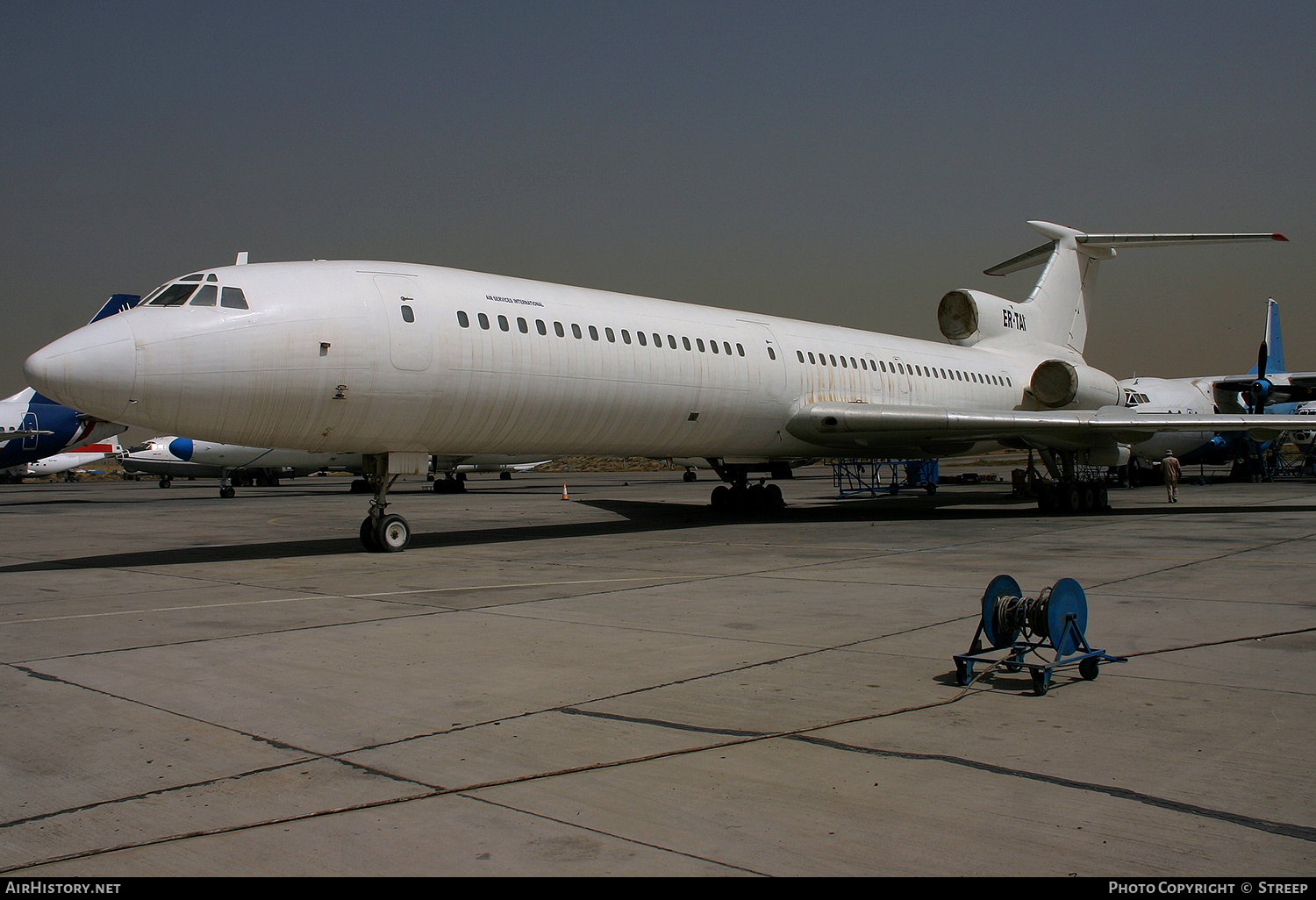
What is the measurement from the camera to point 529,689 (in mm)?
5602

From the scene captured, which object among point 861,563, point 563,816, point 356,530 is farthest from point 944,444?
point 563,816

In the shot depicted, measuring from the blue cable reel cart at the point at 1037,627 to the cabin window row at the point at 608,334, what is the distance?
9328mm

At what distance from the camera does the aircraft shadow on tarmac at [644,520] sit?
13.5m

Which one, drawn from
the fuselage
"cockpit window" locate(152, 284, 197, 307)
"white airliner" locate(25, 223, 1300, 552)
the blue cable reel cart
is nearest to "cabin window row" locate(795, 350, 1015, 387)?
"white airliner" locate(25, 223, 1300, 552)

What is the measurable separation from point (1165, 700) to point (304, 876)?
4.34 metres

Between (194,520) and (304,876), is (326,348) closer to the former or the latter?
(304,876)

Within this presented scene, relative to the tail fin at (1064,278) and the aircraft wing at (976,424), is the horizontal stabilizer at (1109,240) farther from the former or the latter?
the aircraft wing at (976,424)

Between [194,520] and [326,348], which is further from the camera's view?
[194,520]

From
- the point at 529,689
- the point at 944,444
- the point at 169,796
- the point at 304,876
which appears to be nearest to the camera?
the point at 304,876

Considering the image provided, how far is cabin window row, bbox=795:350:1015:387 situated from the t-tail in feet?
5.28

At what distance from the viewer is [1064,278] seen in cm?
2716

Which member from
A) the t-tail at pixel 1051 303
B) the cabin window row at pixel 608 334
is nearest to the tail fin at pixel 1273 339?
the t-tail at pixel 1051 303

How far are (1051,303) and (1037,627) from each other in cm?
2360

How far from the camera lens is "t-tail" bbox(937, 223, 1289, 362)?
2562 cm
